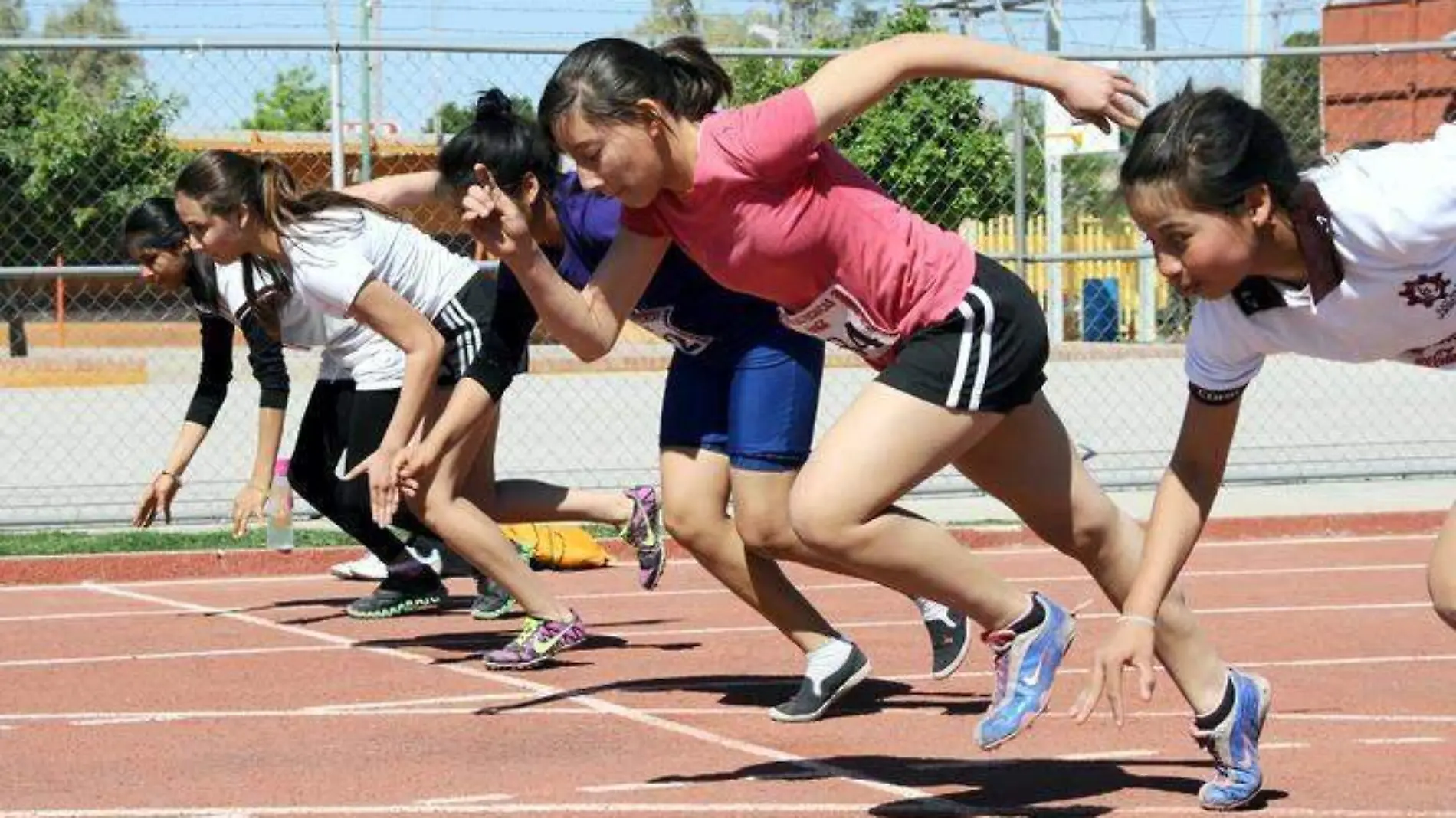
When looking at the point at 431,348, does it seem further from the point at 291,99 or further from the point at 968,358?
the point at 291,99

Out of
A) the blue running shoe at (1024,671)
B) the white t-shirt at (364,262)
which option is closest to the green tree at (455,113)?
the white t-shirt at (364,262)

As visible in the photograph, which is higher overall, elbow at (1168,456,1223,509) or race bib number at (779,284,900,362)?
race bib number at (779,284,900,362)

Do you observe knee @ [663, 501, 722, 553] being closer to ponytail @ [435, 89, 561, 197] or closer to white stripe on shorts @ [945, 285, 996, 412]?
ponytail @ [435, 89, 561, 197]

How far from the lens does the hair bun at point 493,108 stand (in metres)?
7.51

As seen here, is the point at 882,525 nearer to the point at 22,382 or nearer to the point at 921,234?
the point at 921,234

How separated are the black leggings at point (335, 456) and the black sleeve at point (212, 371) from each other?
365mm

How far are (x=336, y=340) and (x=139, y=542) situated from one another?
3.69 meters

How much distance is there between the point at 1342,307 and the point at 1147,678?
0.83m

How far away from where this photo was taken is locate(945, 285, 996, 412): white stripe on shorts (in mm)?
5660

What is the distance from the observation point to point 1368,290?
479 cm

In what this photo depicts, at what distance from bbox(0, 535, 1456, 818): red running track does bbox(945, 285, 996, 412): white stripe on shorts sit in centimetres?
95

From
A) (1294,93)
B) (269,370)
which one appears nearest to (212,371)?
(269,370)

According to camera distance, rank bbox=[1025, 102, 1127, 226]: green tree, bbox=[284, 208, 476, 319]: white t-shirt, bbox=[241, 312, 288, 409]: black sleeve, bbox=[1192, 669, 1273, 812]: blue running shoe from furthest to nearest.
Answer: bbox=[1025, 102, 1127, 226]: green tree, bbox=[241, 312, 288, 409]: black sleeve, bbox=[284, 208, 476, 319]: white t-shirt, bbox=[1192, 669, 1273, 812]: blue running shoe

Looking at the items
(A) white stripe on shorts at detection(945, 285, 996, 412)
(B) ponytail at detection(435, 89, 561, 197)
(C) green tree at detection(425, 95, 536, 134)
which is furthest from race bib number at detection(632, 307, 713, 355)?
(C) green tree at detection(425, 95, 536, 134)
